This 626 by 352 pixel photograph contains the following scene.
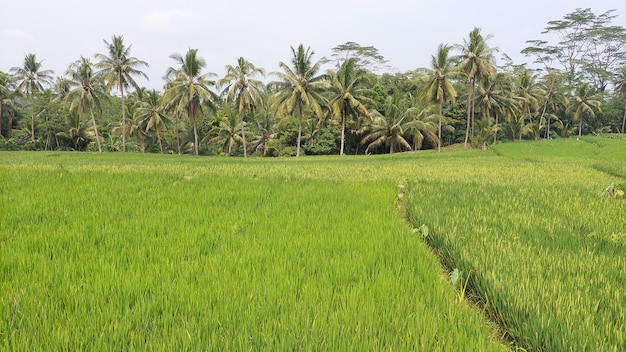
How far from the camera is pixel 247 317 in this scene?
188cm

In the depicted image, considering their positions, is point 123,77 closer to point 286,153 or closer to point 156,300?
point 286,153

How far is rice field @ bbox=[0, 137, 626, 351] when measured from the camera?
1763mm

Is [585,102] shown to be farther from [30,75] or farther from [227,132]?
[30,75]

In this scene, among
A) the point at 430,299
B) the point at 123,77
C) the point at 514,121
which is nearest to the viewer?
the point at 430,299

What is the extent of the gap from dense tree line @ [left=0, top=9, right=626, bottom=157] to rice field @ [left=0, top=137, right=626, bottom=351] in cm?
2318

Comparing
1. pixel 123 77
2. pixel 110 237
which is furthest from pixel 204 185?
pixel 123 77

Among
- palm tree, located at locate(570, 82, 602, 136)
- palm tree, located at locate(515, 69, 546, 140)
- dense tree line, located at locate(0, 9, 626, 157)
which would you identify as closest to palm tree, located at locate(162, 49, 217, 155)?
dense tree line, located at locate(0, 9, 626, 157)

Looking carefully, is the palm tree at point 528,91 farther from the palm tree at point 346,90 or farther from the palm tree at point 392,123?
the palm tree at point 346,90

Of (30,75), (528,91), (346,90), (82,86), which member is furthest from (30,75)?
(528,91)

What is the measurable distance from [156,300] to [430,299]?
5.42ft

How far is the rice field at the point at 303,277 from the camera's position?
1763 mm

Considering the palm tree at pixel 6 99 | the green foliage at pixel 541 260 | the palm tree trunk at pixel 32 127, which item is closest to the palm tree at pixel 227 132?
the palm tree trunk at pixel 32 127

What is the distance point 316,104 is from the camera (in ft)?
87.9

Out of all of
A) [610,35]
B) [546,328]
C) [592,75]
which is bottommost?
[546,328]
